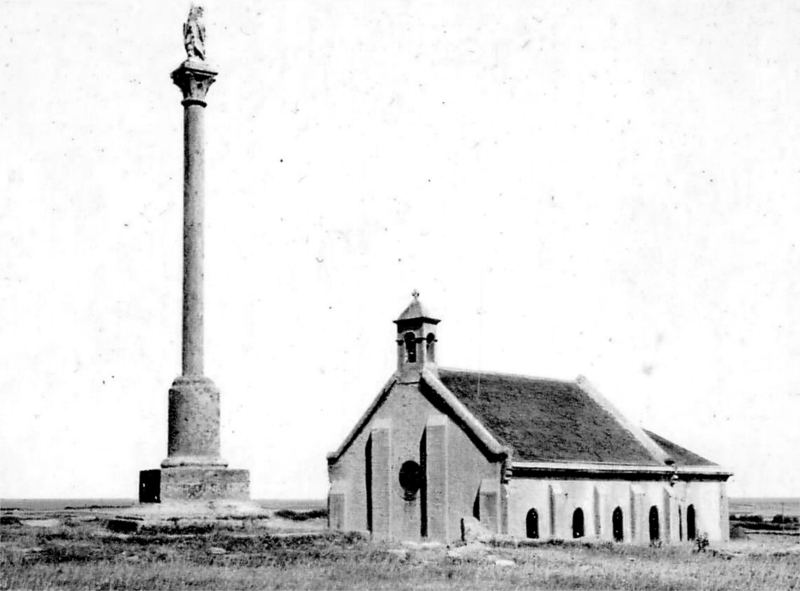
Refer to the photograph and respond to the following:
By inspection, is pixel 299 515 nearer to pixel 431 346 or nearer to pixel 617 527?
pixel 431 346

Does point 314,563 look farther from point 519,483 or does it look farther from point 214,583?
point 519,483

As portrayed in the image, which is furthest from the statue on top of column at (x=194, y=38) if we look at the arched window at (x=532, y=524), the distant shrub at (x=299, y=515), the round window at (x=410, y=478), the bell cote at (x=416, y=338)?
the distant shrub at (x=299, y=515)

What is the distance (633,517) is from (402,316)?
37.6 feet

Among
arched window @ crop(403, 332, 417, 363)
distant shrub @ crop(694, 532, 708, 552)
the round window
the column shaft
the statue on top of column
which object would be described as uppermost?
the statue on top of column

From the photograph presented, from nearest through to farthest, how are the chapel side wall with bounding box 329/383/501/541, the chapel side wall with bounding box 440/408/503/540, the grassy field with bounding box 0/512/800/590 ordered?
the grassy field with bounding box 0/512/800/590 → the chapel side wall with bounding box 440/408/503/540 → the chapel side wall with bounding box 329/383/501/541

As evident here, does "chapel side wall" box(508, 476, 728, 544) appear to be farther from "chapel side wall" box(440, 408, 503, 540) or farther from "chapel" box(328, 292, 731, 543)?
"chapel side wall" box(440, 408, 503, 540)

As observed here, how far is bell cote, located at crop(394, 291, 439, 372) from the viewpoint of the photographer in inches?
1655

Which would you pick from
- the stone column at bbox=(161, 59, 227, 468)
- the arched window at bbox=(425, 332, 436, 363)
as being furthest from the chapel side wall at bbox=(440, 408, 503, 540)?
the stone column at bbox=(161, 59, 227, 468)

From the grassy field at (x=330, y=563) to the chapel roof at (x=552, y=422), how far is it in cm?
612

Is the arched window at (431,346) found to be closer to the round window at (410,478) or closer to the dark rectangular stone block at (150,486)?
the round window at (410,478)

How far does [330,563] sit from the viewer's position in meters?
27.3

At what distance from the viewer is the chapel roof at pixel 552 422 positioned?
40.7 meters

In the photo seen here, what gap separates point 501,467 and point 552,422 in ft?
19.1

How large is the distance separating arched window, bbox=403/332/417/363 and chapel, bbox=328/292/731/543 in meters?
0.04
